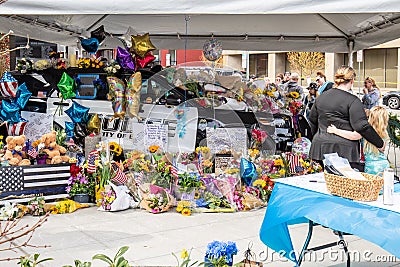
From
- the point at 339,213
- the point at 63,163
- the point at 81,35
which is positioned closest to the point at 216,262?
the point at 339,213

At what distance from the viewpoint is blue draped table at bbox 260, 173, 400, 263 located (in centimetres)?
341

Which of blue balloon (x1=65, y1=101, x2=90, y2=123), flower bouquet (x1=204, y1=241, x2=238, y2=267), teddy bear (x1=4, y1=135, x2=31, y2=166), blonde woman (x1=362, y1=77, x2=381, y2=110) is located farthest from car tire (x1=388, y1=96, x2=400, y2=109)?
flower bouquet (x1=204, y1=241, x2=238, y2=267)

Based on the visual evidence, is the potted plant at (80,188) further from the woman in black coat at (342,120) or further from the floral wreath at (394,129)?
the floral wreath at (394,129)

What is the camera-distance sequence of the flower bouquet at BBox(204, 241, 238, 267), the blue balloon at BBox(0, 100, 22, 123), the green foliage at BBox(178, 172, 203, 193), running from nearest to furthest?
the flower bouquet at BBox(204, 241, 238, 267), the green foliage at BBox(178, 172, 203, 193), the blue balloon at BBox(0, 100, 22, 123)

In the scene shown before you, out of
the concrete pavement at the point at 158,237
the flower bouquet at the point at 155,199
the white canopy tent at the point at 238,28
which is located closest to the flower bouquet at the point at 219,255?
the concrete pavement at the point at 158,237

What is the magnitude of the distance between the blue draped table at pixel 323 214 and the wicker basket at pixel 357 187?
0.13ft

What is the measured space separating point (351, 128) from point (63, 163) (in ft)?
11.9

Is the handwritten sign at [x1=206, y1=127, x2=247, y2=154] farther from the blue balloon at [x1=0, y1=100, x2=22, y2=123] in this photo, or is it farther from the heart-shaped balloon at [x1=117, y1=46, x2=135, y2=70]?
the blue balloon at [x1=0, y1=100, x2=22, y2=123]

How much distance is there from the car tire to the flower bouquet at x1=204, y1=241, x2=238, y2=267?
2692cm

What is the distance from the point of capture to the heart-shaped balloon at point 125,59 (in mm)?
7652

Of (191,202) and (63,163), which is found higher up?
(63,163)

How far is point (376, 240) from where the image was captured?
11.2 ft

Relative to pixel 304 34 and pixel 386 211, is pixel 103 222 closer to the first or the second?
pixel 386 211

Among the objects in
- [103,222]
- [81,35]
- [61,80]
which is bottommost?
[103,222]
